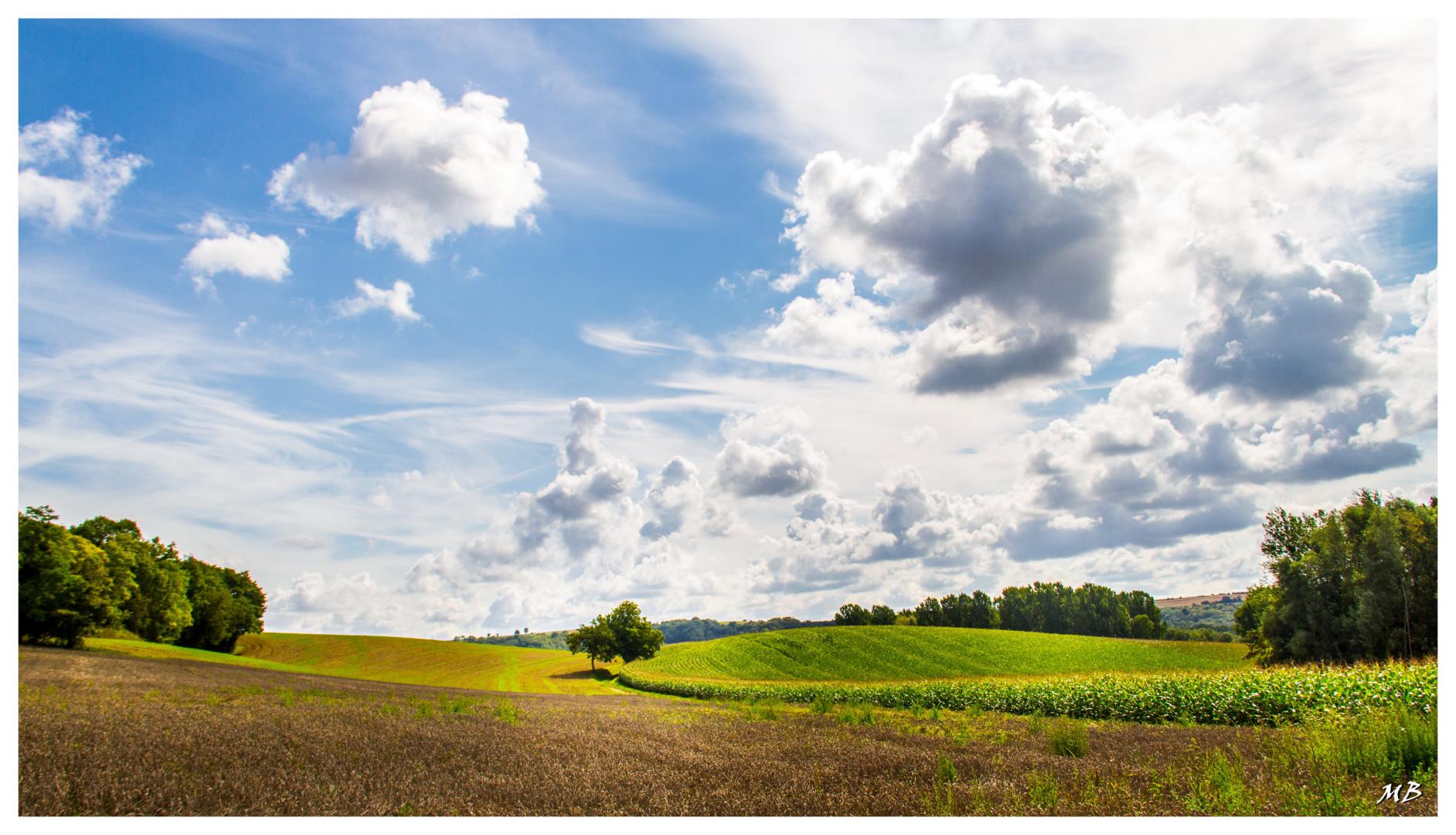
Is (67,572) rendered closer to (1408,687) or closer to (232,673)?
(232,673)

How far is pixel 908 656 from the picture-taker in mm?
58531

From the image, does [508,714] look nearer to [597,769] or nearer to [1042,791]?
[597,769]

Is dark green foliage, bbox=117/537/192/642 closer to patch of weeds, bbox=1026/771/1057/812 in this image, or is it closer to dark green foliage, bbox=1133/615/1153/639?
patch of weeds, bbox=1026/771/1057/812

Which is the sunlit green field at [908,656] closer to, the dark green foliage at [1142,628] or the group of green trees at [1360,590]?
the group of green trees at [1360,590]

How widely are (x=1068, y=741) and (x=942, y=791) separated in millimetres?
4095

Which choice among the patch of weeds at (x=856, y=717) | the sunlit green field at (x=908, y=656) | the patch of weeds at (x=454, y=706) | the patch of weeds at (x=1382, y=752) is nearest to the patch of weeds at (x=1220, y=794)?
the patch of weeds at (x=1382, y=752)

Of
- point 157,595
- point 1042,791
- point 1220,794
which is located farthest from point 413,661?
point 1220,794

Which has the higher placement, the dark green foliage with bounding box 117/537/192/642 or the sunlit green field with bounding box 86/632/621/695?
the dark green foliage with bounding box 117/537/192/642

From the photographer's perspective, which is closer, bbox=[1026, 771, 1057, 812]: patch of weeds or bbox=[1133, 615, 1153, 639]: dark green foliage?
bbox=[1026, 771, 1057, 812]: patch of weeds

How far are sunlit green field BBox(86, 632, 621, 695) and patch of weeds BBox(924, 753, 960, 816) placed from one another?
36.8 meters

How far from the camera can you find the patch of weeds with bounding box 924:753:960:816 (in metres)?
6.64

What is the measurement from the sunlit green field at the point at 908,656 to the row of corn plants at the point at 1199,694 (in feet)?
81.8

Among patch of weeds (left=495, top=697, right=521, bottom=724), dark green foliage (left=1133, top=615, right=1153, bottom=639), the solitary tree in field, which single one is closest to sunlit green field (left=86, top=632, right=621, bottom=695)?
the solitary tree in field

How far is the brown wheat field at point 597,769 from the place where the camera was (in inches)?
259
